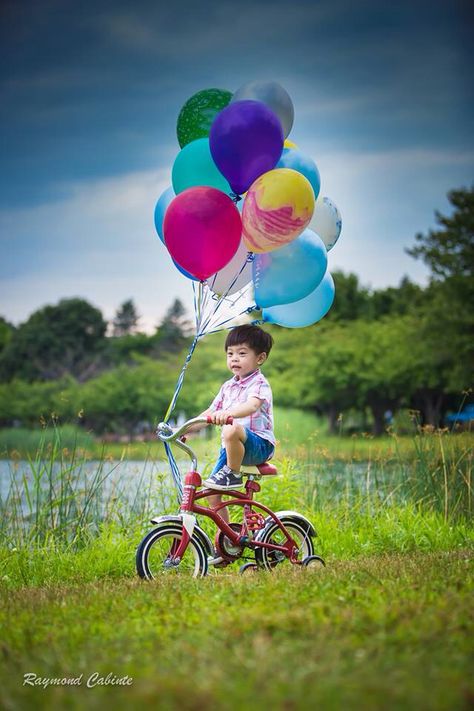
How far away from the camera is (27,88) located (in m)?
24.9

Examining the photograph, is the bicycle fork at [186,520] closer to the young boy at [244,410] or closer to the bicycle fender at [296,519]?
the young boy at [244,410]

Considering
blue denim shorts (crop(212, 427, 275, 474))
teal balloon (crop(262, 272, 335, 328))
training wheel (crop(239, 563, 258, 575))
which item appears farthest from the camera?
teal balloon (crop(262, 272, 335, 328))

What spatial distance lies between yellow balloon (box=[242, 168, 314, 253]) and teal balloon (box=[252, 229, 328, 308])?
123 millimetres

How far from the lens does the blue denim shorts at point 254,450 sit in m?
4.40

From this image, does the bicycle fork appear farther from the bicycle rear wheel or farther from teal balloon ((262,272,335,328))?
teal balloon ((262,272,335,328))

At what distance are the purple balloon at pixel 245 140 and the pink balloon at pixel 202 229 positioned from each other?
0.21 meters

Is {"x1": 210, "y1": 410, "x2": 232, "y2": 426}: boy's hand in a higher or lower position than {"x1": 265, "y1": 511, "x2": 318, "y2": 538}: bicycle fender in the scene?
higher

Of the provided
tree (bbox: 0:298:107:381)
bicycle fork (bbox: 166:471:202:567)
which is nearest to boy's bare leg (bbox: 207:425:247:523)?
bicycle fork (bbox: 166:471:202:567)

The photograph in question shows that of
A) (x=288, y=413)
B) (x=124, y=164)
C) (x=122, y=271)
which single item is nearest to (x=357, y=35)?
(x=124, y=164)

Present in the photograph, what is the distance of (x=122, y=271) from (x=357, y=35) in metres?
27.9

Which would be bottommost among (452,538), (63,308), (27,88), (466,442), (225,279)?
(452,538)

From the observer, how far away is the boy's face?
4594 mm

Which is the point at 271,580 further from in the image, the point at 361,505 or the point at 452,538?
the point at 361,505

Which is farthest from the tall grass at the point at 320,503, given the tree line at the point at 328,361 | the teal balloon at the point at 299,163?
the tree line at the point at 328,361
